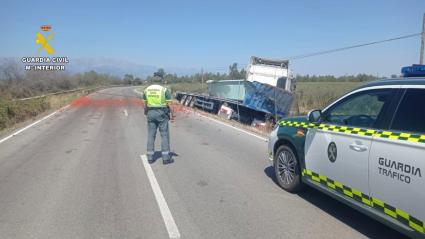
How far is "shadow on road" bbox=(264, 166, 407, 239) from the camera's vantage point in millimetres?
4609

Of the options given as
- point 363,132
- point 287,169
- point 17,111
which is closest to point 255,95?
point 17,111

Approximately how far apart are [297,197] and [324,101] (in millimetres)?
17685

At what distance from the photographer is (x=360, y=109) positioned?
515cm

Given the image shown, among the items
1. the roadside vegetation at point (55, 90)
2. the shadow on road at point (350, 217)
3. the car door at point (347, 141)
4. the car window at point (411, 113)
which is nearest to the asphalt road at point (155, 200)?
the shadow on road at point (350, 217)

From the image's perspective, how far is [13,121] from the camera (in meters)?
17.5

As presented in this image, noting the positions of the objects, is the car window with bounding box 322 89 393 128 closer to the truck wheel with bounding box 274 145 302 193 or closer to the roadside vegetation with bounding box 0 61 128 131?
the truck wheel with bounding box 274 145 302 193

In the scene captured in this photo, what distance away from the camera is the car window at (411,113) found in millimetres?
3732

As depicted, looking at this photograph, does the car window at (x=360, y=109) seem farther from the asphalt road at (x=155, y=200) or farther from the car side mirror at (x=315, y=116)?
the asphalt road at (x=155, y=200)

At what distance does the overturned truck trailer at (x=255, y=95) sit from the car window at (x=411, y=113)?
529 inches

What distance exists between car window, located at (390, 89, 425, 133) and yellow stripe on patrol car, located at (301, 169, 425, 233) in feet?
2.66

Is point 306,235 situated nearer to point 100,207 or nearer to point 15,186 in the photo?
point 100,207

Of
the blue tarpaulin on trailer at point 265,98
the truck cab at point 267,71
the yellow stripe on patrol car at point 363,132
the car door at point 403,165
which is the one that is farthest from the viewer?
the truck cab at point 267,71

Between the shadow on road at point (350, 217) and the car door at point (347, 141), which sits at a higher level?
the car door at point (347, 141)

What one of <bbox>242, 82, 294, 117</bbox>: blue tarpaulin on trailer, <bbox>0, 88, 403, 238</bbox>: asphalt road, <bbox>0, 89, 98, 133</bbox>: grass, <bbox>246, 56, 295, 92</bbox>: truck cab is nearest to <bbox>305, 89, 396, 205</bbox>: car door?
<bbox>0, 88, 403, 238</bbox>: asphalt road
